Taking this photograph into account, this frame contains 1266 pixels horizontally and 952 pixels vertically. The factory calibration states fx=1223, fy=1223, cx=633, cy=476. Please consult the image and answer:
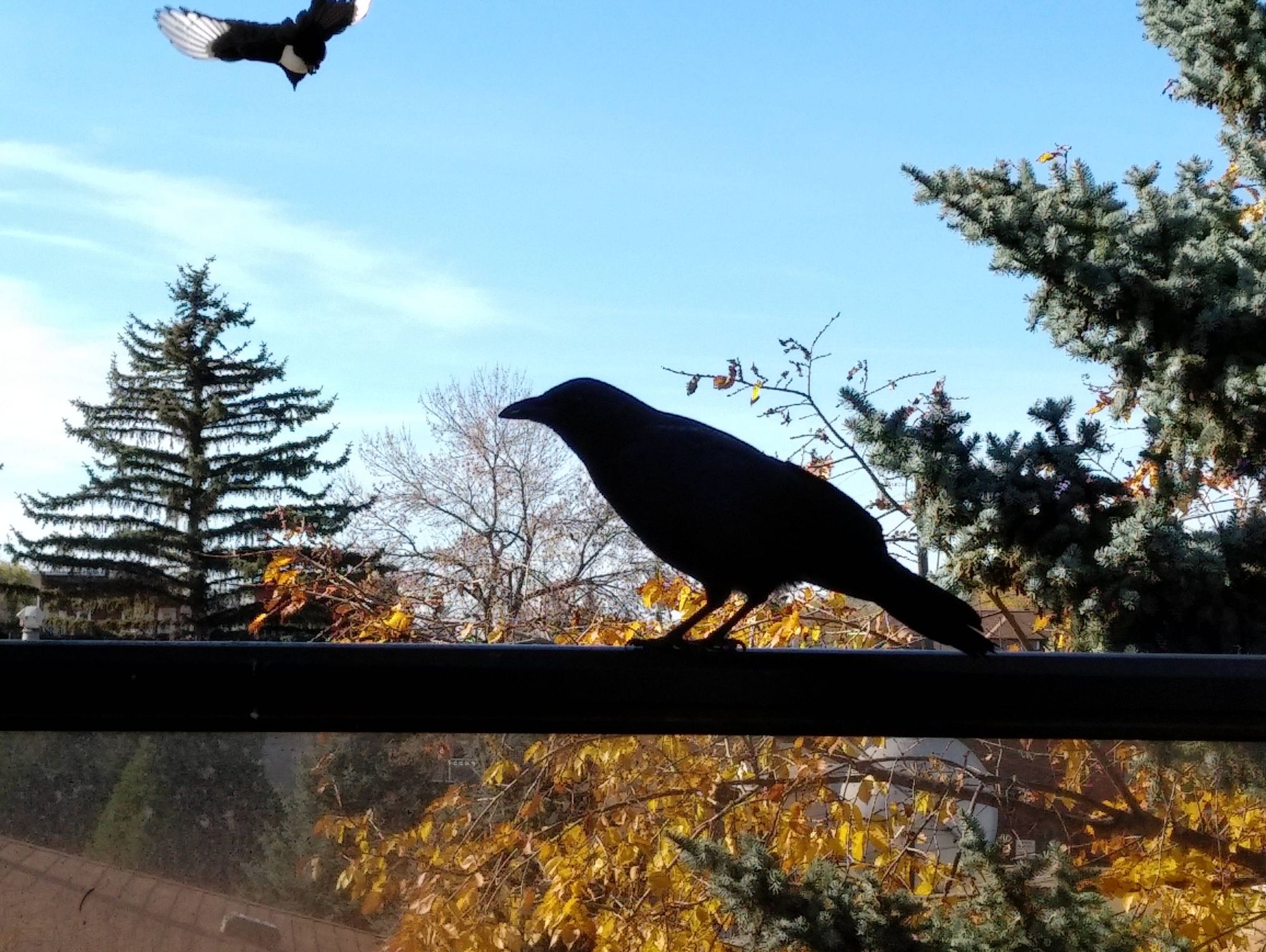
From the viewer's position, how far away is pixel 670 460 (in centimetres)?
173

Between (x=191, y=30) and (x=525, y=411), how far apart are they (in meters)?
3.73

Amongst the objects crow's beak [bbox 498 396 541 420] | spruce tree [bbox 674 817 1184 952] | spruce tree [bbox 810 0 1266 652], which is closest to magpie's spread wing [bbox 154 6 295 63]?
spruce tree [bbox 810 0 1266 652]

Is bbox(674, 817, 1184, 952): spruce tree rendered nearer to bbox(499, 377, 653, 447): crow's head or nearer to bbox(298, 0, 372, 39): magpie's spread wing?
bbox(499, 377, 653, 447): crow's head

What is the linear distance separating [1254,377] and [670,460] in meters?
2.66

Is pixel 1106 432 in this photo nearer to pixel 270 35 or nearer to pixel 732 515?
pixel 732 515

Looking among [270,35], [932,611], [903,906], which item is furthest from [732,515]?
[270,35]

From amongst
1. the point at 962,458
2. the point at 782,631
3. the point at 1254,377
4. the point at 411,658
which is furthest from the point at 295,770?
the point at 1254,377

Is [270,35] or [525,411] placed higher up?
[270,35]

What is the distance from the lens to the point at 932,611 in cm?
149

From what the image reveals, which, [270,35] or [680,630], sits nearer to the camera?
[680,630]

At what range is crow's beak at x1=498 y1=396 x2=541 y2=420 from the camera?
6.40 ft

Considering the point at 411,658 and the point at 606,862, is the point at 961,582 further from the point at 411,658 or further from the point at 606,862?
the point at 411,658

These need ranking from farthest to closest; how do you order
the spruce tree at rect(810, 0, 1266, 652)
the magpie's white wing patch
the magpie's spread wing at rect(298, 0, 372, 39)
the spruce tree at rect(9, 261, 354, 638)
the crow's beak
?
the spruce tree at rect(9, 261, 354, 638)
the magpie's spread wing at rect(298, 0, 372, 39)
the magpie's white wing patch
the spruce tree at rect(810, 0, 1266, 652)
the crow's beak

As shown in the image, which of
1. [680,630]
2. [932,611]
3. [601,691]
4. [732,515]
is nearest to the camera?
[601,691]
